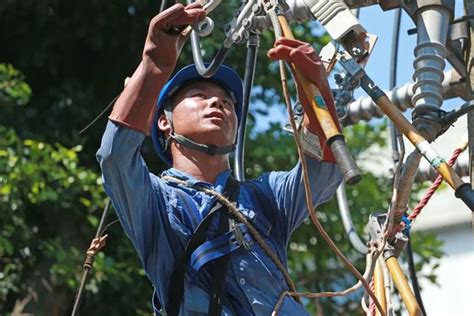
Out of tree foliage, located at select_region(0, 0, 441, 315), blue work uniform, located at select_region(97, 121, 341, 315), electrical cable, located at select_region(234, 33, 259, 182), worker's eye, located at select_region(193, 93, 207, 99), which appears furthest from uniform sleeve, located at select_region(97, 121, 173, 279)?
tree foliage, located at select_region(0, 0, 441, 315)

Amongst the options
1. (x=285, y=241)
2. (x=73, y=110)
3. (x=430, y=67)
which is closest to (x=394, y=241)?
(x=285, y=241)

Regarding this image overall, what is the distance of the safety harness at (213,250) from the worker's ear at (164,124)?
1.22ft

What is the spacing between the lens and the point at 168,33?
12.7ft

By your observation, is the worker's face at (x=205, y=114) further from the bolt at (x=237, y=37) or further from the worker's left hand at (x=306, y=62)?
the worker's left hand at (x=306, y=62)

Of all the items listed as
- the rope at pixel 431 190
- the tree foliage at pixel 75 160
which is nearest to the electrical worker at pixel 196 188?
the rope at pixel 431 190

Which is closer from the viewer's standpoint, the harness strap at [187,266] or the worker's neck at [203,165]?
the harness strap at [187,266]

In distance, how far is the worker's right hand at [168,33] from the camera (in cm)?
381

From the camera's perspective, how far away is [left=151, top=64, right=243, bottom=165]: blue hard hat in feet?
14.6

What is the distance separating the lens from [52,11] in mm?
9812

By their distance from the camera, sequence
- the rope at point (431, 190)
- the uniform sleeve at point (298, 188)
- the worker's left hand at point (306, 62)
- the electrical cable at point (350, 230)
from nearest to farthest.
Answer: the worker's left hand at point (306, 62)
the uniform sleeve at point (298, 188)
the rope at point (431, 190)
the electrical cable at point (350, 230)

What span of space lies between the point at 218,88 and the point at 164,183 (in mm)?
392

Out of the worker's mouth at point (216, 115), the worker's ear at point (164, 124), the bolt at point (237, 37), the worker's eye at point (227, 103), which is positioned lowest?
the worker's ear at point (164, 124)

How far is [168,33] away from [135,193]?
479 mm

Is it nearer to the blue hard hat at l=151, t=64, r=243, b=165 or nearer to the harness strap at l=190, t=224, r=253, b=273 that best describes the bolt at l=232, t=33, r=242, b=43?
the blue hard hat at l=151, t=64, r=243, b=165
